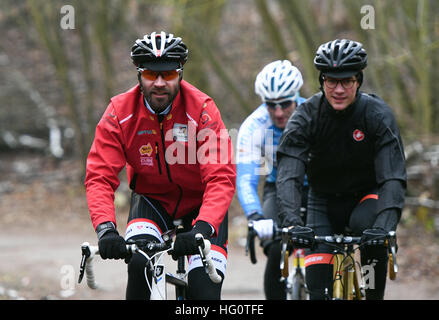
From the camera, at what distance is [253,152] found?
641 centimetres

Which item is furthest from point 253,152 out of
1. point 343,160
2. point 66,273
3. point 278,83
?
point 66,273

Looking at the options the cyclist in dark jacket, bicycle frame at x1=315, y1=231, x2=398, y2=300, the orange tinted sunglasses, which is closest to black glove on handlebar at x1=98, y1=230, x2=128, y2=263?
the orange tinted sunglasses

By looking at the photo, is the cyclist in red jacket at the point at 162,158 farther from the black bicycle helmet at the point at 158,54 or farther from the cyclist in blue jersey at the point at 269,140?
the cyclist in blue jersey at the point at 269,140

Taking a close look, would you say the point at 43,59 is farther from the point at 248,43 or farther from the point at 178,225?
the point at 178,225

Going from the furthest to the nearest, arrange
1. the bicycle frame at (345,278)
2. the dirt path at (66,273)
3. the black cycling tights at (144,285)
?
the dirt path at (66,273) → the bicycle frame at (345,278) → the black cycling tights at (144,285)

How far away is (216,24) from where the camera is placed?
17672mm

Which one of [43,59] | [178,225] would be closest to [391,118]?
[178,225]

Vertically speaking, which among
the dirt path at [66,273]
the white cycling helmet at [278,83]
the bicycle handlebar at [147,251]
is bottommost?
the bicycle handlebar at [147,251]

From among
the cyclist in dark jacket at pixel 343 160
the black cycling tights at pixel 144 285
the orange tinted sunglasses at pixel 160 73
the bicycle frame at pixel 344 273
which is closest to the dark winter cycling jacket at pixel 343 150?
the cyclist in dark jacket at pixel 343 160

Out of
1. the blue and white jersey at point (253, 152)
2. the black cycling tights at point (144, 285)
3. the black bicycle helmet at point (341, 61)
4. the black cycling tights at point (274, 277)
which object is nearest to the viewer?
the black cycling tights at point (144, 285)

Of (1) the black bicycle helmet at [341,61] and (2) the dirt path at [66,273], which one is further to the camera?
(2) the dirt path at [66,273]

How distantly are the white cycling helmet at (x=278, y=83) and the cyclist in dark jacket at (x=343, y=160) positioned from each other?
3.86 ft

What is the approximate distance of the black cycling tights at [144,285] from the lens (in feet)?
14.7

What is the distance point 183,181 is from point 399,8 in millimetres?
8448
